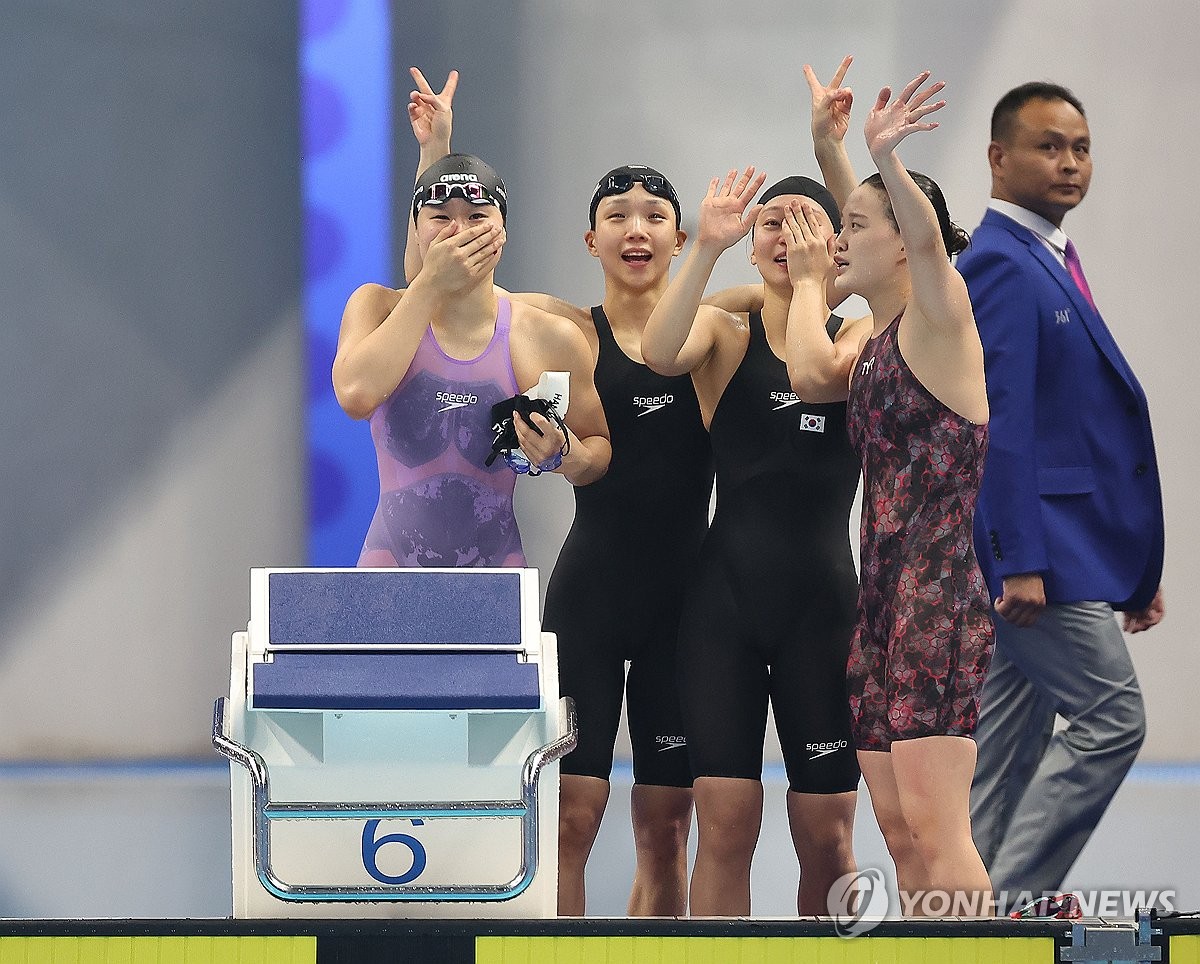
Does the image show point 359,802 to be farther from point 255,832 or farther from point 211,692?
point 211,692

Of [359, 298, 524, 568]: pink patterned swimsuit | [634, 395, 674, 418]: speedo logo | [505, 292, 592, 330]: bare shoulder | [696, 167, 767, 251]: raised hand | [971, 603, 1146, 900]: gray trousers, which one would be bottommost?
[971, 603, 1146, 900]: gray trousers

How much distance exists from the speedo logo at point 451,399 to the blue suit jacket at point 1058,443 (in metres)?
1.22

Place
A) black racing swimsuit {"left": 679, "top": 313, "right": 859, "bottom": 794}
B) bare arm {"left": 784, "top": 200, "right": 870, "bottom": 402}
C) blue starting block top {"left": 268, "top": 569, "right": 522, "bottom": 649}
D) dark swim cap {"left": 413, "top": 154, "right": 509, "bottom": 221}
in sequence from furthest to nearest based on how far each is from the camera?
dark swim cap {"left": 413, "top": 154, "right": 509, "bottom": 221} → black racing swimsuit {"left": 679, "top": 313, "right": 859, "bottom": 794} → bare arm {"left": 784, "top": 200, "right": 870, "bottom": 402} → blue starting block top {"left": 268, "top": 569, "right": 522, "bottom": 649}

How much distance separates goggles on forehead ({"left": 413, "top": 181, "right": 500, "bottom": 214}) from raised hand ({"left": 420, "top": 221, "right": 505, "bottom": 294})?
0.06m

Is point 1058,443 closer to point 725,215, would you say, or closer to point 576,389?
point 725,215

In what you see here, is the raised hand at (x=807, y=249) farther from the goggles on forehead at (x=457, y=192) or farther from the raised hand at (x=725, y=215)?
the goggles on forehead at (x=457, y=192)

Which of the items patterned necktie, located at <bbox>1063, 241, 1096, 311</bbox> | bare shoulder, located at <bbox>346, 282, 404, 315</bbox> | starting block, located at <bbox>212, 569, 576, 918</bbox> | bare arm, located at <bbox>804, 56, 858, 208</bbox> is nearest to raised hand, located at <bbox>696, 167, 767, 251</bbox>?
bare arm, located at <bbox>804, 56, 858, 208</bbox>

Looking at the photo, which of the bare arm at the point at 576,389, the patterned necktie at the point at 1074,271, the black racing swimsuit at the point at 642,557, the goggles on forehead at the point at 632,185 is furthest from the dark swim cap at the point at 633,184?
the patterned necktie at the point at 1074,271

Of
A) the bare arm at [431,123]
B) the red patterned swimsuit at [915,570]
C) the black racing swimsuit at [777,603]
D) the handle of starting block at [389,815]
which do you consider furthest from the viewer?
the bare arm at [431,123]

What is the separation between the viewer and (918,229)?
3.10m

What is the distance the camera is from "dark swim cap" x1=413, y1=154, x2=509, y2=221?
A: 3.72 m

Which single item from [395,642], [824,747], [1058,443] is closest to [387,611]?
[395,642]

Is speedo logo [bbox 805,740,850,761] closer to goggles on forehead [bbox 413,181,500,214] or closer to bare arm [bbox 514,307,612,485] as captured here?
bare arm [bbox 514,307,612,485]

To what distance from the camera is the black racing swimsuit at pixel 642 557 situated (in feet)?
12.6
